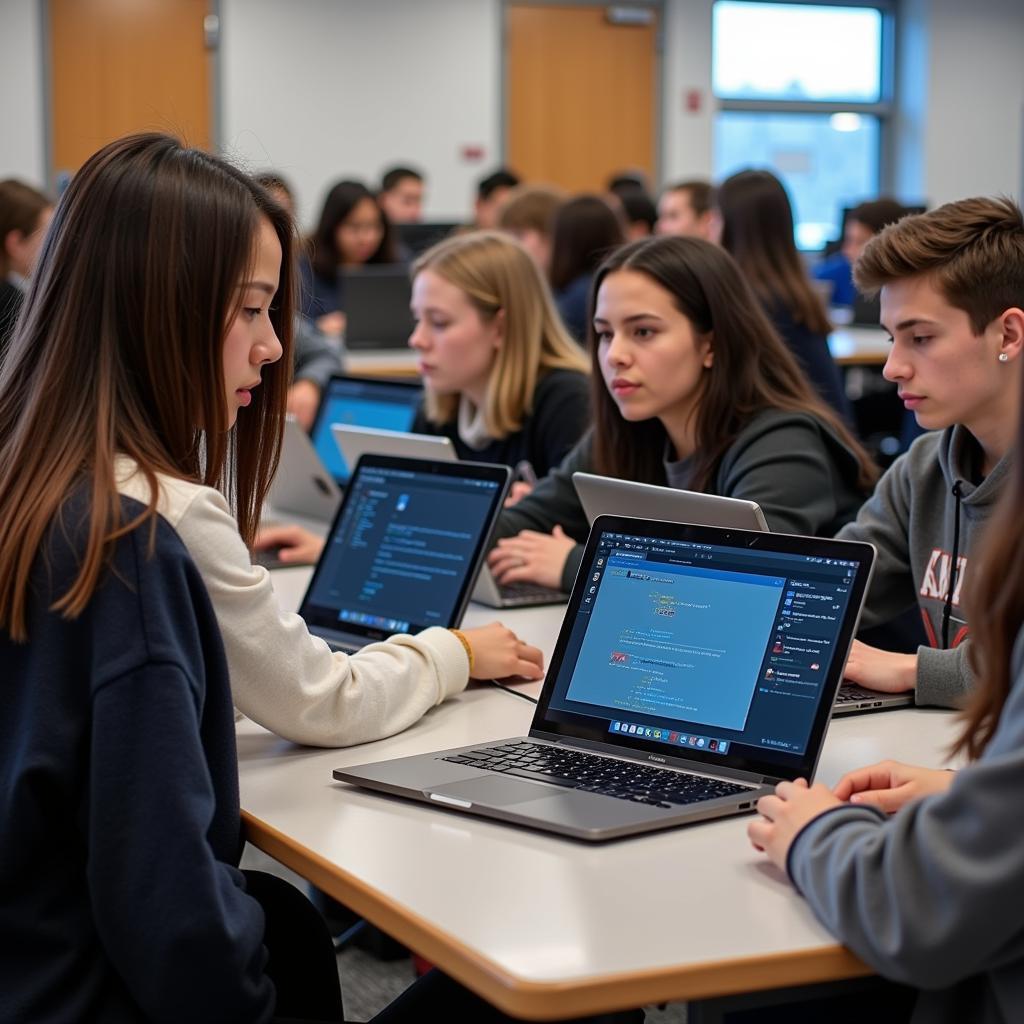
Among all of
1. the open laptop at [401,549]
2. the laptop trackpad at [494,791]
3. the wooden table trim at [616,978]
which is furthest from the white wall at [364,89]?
the wooden table trim at [616,978]

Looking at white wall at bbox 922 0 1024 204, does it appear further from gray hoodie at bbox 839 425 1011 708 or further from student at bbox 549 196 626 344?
gray hoodie at bbox 839 425 1011 708

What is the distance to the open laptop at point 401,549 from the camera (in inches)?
75.5

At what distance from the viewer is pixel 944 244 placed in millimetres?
1845

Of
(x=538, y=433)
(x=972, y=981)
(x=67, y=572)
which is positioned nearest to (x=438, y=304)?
(x=538, y=433)

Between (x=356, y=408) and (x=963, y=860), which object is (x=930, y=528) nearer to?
(x=963, y=860)

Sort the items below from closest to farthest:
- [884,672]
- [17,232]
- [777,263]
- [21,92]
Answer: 1. [884,672]
2. [777,263]
3. [17,232]
4. [21,92]

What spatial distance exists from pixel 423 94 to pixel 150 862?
27.7 feet

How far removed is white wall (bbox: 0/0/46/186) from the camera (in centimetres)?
802

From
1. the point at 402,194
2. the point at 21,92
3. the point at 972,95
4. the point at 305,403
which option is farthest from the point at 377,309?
the point at 972,95

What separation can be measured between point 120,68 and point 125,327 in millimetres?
7714

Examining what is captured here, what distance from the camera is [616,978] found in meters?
1.00

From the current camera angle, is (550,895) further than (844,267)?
No

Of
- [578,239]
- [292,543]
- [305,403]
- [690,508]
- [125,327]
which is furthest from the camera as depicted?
[578,239]

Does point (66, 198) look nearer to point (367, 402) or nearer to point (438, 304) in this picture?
point (438, 304)
